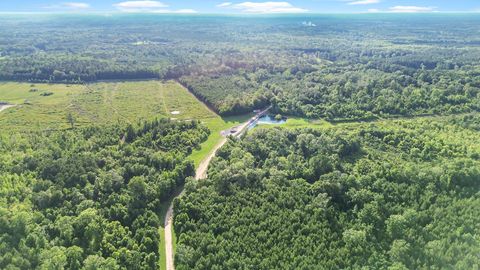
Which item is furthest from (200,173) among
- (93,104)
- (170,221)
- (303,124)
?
(93,104)

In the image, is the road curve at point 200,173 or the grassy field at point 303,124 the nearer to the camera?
the road curve at point 200,173

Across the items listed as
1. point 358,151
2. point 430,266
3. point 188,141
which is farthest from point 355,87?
point 430,266

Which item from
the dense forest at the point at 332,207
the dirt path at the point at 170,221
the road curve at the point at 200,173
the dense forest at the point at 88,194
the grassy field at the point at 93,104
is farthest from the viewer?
the grassy field at the point at 93,104

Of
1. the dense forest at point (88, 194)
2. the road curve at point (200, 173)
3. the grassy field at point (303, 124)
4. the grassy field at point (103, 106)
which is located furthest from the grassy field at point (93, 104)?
the grassy field at point (303, 124)

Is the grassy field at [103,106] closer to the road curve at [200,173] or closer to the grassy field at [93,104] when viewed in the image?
the grassy field at [93,104]

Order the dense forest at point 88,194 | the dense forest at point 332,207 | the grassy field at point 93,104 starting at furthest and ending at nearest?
1. the grassy field at point 93,104
2. the dense forest at point 88,194
3. the dense forest at point 332,207

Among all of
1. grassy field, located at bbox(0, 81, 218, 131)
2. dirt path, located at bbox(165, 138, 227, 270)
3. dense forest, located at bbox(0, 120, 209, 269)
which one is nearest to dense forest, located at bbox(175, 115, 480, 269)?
dirt path, located at bbox(165, 138, 227, 270)

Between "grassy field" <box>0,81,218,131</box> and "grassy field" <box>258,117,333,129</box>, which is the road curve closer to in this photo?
"grassy field" <box>258,117,333,129</box>

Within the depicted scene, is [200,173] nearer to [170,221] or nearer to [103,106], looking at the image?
[170,221]
